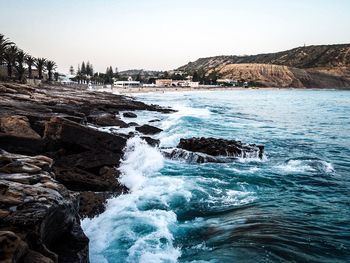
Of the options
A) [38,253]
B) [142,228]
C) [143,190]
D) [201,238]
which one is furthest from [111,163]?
[38,253]

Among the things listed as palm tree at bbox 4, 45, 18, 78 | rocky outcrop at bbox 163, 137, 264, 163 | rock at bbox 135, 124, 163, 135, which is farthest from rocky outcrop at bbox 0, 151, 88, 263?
palm tree at bbox 4, 45, 18, 78

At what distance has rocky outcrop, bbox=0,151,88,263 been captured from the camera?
590cm

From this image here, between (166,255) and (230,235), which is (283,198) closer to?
(230,235)

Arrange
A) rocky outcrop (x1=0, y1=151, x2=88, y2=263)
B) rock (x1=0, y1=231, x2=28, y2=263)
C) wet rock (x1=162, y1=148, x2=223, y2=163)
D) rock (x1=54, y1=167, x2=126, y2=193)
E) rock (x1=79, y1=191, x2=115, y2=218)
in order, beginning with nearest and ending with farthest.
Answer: rock (x1=0, y1=231, x2=28, y2=263) < rocky outcrop (x1=0, y1=151, x2=88, y2=263) < rock (x1=79, y1=191, x2=115, y2=218) < rock (x1=54, y1=167, x2=126, y2=193) < wet rock (x1=162, y1=148, x2=223, y2=163)

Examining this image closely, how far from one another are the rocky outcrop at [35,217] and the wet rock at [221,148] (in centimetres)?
1468

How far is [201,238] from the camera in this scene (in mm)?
11070

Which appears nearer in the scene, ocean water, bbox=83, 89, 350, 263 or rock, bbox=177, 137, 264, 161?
ocean water, bbox=83, 89, 350, 263

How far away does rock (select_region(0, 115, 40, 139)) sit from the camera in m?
16.0

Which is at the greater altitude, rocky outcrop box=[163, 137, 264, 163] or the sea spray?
rocky outcrop box=[163, 137, 264, 163]

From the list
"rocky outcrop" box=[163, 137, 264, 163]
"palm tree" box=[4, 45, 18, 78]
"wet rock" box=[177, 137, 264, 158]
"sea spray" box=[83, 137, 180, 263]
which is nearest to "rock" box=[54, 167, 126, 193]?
"sea spray" box=[83, 137, 180, 263]

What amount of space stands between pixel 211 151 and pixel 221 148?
2.50ft

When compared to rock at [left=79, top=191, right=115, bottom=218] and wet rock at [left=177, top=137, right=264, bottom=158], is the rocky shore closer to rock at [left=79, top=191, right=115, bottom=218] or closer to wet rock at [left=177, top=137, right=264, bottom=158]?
rock at [left=79, top=191, right=115, bottom=218]

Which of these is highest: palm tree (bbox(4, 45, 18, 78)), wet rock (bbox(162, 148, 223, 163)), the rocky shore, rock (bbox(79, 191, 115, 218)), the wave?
palm tree (bbox(4, 45, 18, 78))

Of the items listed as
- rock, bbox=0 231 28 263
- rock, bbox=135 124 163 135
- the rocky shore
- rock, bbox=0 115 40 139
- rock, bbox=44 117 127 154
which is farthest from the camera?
rock, bbox=135 124 163 135
